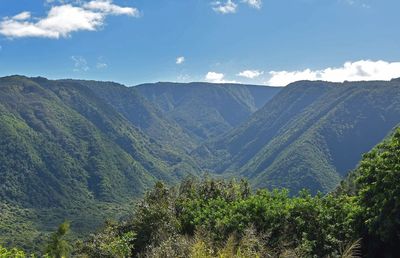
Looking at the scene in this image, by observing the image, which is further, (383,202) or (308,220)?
(308,220)

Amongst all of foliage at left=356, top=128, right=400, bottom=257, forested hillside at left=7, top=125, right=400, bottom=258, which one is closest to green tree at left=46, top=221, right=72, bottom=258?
forested hillside at left=7, top=125, right=400, bottom=258

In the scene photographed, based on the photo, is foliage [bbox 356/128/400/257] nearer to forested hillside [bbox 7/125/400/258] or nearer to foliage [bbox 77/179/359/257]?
forested hillside [bbox 7/125/400/258]

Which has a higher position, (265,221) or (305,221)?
(305,221)

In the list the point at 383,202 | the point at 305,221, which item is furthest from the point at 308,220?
the point at 383,202

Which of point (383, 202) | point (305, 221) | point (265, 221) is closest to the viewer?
point (383, 202)

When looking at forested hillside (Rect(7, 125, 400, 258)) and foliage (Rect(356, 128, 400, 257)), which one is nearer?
foliage (Rect(356, 128, 400, 257))

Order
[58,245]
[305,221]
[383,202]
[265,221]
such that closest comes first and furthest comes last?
[383,202]
[305,221]
[265,221]
[58,245]

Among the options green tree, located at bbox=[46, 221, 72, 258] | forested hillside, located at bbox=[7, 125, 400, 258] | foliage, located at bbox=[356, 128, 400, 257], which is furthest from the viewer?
green tree, located at bbox=[46, 221, 72, 258]

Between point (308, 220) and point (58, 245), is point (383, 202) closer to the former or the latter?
point (308, 220)

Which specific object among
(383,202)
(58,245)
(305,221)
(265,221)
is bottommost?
(58,245)

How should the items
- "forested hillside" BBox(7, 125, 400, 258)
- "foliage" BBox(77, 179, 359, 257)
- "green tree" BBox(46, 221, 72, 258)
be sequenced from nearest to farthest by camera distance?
"forested hillside" BBox(7, 125, 400, 258) < "foliage" BBox(77, 179, 359, 257) < "green tree" BBox(46, 221, 72, 258)

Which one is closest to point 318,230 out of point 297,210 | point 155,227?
point 297,210

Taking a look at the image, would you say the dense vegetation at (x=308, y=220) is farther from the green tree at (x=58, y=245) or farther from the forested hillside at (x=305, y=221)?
the green tree at (x=58, y=245)

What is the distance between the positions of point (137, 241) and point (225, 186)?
12855 millimetres
